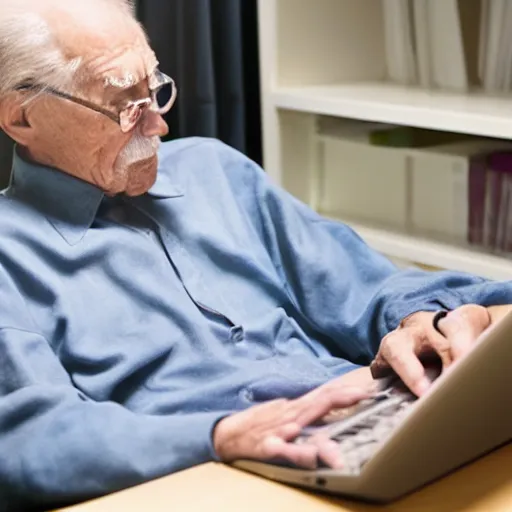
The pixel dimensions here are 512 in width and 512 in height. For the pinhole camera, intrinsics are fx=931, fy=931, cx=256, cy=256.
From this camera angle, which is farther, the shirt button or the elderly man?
the shirt button

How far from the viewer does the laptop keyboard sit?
784 millimetres

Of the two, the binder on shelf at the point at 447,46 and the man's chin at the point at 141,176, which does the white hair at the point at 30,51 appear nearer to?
the man's chin at the point at 141,176

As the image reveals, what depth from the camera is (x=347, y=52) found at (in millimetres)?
1949

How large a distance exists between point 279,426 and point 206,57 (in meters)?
0.99

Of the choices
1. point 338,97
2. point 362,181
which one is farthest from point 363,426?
point 362,181

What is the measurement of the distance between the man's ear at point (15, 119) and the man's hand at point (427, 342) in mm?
517

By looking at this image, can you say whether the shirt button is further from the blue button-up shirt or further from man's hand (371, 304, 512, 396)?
man's hand (371, 304, 512, 396)

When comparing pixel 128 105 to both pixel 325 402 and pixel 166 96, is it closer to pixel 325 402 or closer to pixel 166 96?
pixel 166 96

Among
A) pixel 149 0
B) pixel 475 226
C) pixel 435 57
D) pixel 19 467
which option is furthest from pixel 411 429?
pixel 435 57

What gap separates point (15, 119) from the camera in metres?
1.16

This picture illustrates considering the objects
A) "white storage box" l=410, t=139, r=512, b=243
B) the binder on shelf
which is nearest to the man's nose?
"white storage box" l=410, t=139, r=512, b=243

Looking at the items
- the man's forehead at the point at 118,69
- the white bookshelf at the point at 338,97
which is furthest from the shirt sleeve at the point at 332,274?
the white bookshelf at the point at 338,97

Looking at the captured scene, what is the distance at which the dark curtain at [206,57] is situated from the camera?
1702 mm

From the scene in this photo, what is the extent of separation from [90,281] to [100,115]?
0.21m
